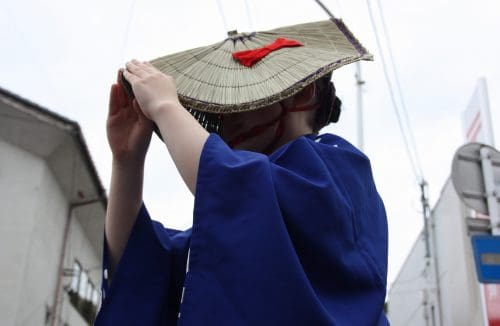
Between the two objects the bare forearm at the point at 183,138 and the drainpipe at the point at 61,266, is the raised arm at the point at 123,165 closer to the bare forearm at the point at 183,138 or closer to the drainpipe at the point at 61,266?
the bare forearm at the point at 183,138

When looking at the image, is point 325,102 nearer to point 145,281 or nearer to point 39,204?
point 145,281

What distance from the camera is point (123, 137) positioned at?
4.80ft

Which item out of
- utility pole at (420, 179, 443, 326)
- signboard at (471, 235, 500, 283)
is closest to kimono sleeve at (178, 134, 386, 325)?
signboard at (471, 235, 500, 283)

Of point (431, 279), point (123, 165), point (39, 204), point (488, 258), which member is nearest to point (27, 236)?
point (39, 204)

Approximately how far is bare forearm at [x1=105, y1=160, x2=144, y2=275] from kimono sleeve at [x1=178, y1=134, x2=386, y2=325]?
387 millimetres

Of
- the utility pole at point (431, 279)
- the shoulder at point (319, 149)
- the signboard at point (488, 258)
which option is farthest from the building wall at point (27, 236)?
the shoulder at point (319, 149)

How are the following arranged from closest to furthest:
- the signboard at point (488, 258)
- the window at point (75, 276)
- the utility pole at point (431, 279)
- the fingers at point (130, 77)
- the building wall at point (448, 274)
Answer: the fingers at point (130, 77) < the signboard at point (488, 258) < the building wall at point (448, 274) < the utility pole at point (431, 279) < the window at point (75, 276)

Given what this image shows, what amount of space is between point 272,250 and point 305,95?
0.54 meters

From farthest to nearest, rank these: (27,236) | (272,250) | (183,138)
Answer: (27,236), (183,138), (272,250)

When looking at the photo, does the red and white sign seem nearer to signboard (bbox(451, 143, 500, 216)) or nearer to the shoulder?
signboard (bbox(451, 143, 500, 216))

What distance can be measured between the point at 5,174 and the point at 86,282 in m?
4.93

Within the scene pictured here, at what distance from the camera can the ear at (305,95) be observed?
1.44 meters

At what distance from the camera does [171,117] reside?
119 centimetres

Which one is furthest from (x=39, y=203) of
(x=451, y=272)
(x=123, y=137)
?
(x=123, y=137)
